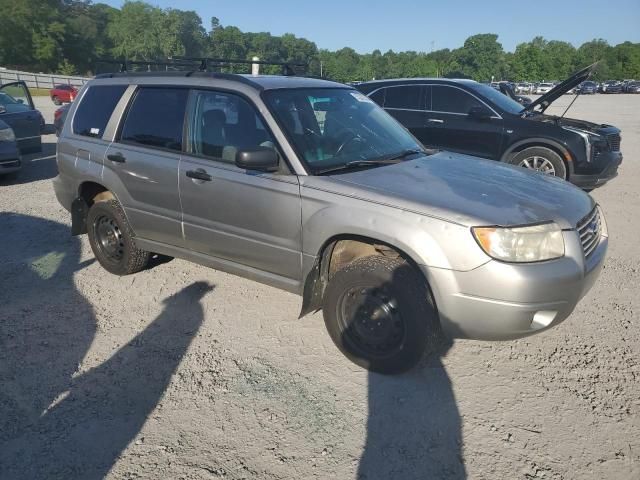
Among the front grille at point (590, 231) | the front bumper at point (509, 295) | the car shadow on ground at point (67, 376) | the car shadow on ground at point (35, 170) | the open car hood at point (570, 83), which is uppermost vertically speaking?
the open car hood at point (570, 83)

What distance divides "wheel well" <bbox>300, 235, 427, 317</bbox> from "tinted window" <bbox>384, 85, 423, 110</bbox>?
549 centimetres

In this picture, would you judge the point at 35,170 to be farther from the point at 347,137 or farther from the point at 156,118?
the point at 347,137

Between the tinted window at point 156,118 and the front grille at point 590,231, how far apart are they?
2.93 m

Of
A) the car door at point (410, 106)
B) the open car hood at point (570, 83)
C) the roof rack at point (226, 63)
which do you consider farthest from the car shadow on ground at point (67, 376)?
the open car hood at point (570, 83)

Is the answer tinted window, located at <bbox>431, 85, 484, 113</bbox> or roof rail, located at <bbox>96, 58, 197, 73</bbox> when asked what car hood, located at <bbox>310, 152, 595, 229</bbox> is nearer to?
roof rail, located at <bbox>96, 58, 197, 73</bbox>

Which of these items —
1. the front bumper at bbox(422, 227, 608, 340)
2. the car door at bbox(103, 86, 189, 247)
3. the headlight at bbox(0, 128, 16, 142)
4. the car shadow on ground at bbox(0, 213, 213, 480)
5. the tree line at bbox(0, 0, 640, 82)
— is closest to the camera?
the car shadow on ground at bbox(0, 213, 213, 480)

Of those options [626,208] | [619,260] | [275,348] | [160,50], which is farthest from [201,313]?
[160,50]

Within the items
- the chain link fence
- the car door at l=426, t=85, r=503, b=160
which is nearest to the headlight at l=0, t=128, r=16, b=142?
the car door at l=426, t=85, r=503, b=160

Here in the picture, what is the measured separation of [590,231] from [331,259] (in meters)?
1.69

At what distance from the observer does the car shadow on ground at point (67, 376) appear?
2604 millimetres

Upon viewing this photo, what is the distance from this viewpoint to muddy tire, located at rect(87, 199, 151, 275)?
4.61 metres

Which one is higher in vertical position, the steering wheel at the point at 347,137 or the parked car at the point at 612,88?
the parked car at the point at 612,88

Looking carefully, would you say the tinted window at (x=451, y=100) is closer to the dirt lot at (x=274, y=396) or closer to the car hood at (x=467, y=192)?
the dirt lot at (x=274, y=396)

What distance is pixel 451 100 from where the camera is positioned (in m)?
8.11
